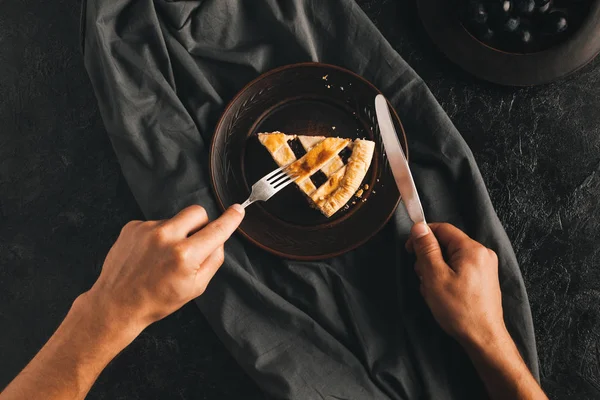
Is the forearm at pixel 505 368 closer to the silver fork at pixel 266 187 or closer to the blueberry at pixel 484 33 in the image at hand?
the silver fork at pixel 266 187

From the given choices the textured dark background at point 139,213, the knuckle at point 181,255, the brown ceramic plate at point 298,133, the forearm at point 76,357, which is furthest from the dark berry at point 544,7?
the forearm at point 76,357

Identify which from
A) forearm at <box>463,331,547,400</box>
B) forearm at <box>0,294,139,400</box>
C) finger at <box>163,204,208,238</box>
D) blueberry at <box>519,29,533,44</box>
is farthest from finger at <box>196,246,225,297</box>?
blueberry at <box>519,29,533,44</box>

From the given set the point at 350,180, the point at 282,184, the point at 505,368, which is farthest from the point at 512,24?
the point at 505,368

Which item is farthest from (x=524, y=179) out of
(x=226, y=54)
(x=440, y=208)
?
(x=226, y=54)

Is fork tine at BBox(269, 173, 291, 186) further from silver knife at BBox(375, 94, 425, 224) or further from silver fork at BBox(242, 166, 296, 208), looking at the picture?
silver knife at BBox(375, 94, 425, 224)

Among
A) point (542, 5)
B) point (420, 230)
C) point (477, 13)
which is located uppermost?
point (477, 13)

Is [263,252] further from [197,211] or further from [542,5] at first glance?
[542,5]
